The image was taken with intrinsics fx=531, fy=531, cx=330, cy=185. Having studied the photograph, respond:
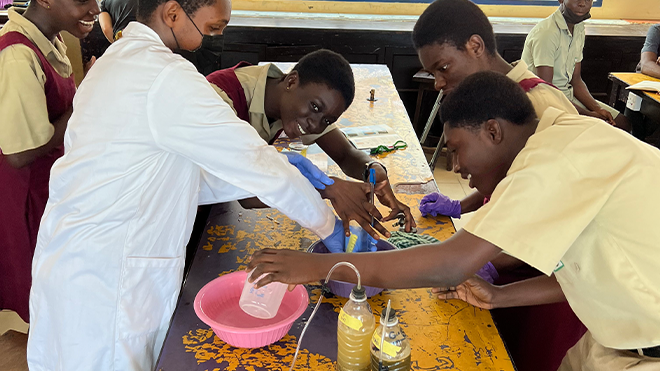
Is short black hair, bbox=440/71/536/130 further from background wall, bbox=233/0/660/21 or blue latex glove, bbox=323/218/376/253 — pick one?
background wall, bbox=233/0/660/21

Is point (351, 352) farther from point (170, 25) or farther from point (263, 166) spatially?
point (170, 25)

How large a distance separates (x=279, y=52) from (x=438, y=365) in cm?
365

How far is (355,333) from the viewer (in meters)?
1.09

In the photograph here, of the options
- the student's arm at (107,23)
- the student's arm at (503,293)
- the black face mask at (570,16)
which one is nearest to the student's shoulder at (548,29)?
the black face mask at (570,16)

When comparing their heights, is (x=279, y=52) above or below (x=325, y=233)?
below

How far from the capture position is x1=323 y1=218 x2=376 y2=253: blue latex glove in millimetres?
1516

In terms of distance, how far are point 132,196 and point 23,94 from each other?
86cm

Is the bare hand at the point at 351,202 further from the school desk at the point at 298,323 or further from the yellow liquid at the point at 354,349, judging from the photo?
the yellow liquid at the point at 354,349

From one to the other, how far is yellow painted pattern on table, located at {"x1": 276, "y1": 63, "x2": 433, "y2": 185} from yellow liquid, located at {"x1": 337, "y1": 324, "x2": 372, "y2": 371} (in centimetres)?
109

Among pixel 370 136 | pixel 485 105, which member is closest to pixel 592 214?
pixel 485 105

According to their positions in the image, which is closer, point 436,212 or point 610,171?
point 610,171

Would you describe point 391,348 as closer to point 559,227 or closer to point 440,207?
point 559,227

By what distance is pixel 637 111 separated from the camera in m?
3.61

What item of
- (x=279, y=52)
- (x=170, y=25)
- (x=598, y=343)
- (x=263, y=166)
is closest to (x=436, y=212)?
(x=598, y=343)
